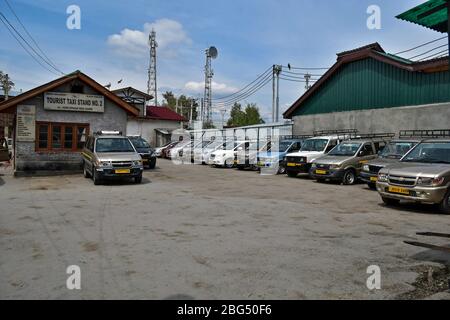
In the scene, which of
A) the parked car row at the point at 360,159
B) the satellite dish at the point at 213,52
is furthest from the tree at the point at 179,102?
the parked car row at the point at 360,159

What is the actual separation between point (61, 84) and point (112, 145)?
479 cm

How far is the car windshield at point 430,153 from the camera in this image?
9674 millimetres

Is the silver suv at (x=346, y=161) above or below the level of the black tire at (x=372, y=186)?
above

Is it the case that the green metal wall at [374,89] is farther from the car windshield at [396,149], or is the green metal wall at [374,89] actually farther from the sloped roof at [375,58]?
the car windshield at [396,149]

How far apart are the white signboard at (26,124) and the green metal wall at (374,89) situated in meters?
16.7

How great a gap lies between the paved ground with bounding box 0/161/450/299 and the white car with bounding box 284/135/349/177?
5359 mm

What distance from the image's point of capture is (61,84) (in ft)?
55.7

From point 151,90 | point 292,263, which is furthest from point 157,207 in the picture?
point 151,90

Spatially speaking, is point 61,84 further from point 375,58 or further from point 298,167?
point 375,58

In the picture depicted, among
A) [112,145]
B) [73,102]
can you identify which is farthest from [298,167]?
[73,102]

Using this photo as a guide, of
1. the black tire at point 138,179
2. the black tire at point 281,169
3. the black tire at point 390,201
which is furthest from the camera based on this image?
the black tire at point 281,169

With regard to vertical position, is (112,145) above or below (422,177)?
above

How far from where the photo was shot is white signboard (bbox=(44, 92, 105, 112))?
16828 millimetres
